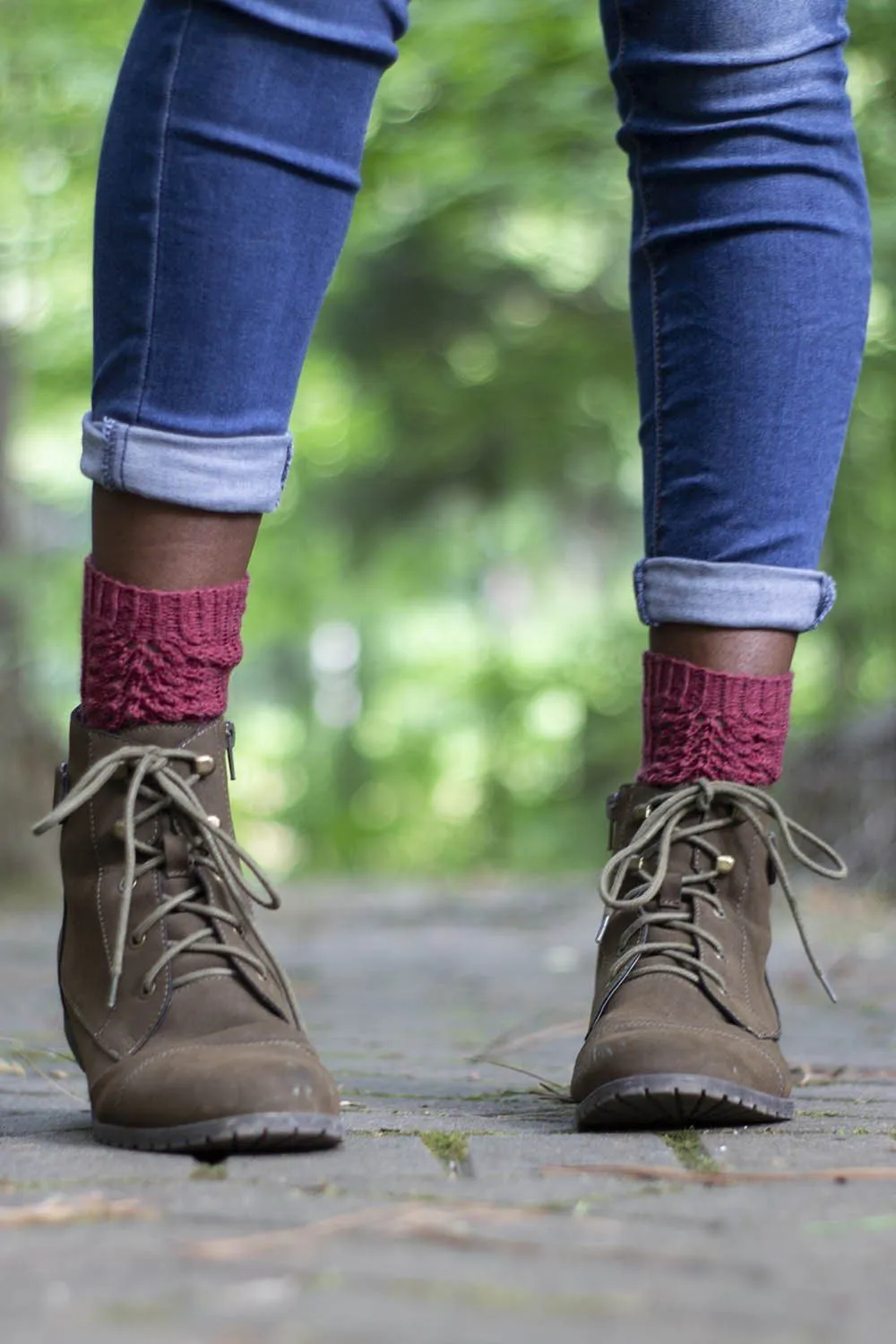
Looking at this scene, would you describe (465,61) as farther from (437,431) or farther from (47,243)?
(437,431)

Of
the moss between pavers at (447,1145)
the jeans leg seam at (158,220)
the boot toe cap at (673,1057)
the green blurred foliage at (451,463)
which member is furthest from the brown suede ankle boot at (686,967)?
the green blurred foliage at (451,463)

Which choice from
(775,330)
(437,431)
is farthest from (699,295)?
(437,431)

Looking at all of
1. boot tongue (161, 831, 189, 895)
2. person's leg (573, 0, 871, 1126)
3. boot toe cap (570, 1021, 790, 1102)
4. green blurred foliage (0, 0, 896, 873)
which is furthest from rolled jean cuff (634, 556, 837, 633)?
green blurred foliage (0, 0, 896, 873)

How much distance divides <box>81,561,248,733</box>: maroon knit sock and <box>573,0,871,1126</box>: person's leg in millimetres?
408

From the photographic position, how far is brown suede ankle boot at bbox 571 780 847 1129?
1285 mm

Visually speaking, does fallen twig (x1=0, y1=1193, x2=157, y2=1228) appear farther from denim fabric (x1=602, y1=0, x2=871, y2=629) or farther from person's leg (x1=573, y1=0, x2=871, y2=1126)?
denim fabric (x1=602, y1=0, x2=871, y2=629)

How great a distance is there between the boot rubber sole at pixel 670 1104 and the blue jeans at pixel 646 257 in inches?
17.0

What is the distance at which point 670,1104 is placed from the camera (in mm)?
1272

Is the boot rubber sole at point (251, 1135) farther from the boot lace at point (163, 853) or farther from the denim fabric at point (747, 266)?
the denim fabric at point (747, 266)

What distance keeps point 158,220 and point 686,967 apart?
786mm

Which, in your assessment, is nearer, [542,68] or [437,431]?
[542,68]

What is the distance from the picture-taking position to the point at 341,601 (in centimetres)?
1139

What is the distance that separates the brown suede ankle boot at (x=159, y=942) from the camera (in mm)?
1225

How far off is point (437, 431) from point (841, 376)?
24.7 feet
